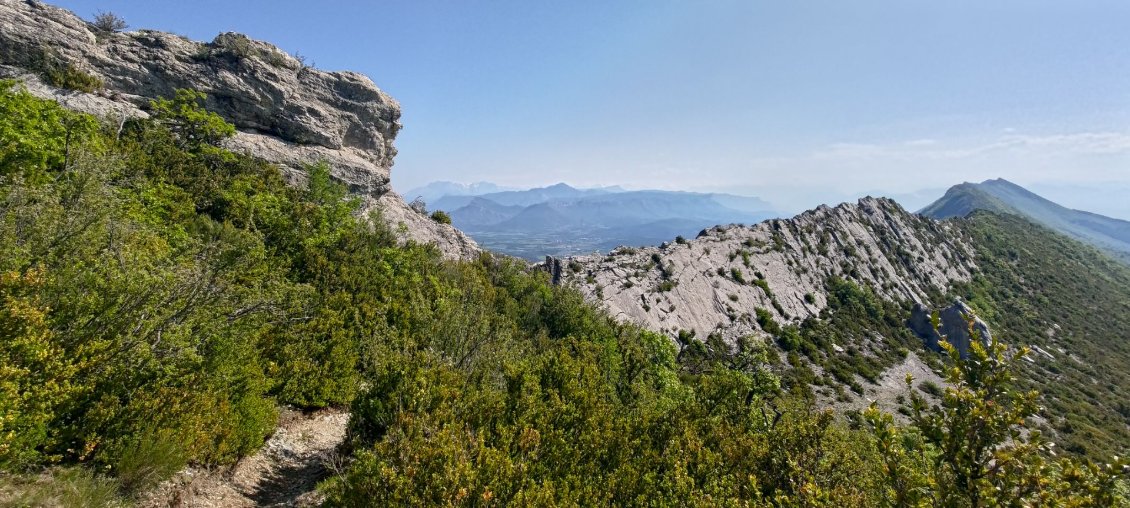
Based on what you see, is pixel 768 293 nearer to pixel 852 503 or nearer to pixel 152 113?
pixel 852 503

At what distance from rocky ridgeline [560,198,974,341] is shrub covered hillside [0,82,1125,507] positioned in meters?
28.5

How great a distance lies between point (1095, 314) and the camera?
99.6 meters

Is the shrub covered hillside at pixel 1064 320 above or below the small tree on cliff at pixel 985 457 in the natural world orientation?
below

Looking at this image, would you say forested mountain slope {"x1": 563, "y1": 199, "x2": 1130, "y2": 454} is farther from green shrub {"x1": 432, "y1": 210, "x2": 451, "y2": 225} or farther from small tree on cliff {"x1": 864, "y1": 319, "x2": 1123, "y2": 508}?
small tree on cliff {"x1": 864, "y1": 319, "x2": 1123, "y2": 508}

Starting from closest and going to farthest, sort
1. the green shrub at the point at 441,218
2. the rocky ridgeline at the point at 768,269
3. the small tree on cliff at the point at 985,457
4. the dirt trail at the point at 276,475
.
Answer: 1. the small tree on cliff at the point at 985,457
2. the dirt trail at the point at 276,475
3. the rocky ridgeline at the point at 768,269
4. the green shrub at the point at 441,218

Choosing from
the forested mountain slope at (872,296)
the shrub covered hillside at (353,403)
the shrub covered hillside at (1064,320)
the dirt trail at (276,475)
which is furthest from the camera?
the shrub covered hillside at (1064,320)

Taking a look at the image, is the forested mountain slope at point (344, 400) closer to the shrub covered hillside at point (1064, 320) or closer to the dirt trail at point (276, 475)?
the dirt trail at point (276, 475)

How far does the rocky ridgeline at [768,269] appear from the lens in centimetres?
5047

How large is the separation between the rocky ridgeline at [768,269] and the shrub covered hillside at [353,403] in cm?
2854

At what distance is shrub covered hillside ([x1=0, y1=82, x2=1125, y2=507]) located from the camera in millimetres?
5367

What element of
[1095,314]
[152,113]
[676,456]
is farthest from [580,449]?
[1095,314]

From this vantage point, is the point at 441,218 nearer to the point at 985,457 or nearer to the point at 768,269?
the point at 985,457

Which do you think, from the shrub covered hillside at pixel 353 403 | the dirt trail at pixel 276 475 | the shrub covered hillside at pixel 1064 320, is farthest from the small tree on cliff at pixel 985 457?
the shrub covered hillside at pixel 1064 320

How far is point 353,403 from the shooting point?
13.6 metres
